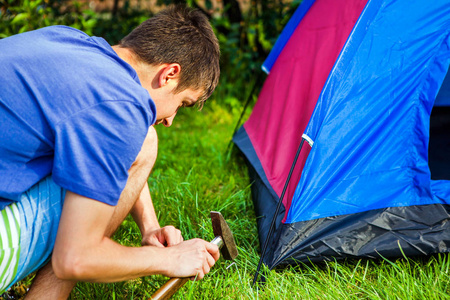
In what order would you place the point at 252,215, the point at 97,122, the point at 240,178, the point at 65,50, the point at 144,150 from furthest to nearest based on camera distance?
the point at 240,178 → the point at 252,215 → the point at 144,150 → the point at 65,50 → the point at 97,122

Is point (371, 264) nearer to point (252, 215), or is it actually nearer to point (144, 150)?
point (252, 215)

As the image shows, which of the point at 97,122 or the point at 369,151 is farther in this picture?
the point at 369,151

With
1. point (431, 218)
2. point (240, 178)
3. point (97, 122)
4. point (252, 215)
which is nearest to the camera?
point (97, 122)

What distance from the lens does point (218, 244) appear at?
161 cm

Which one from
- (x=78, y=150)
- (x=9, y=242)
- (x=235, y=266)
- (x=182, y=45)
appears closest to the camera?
(x=78, y=150)

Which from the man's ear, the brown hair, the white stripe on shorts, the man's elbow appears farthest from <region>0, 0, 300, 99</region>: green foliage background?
the man's elbow

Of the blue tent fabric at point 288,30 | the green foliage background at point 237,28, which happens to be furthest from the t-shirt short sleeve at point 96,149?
the green foliage background at point 237,28

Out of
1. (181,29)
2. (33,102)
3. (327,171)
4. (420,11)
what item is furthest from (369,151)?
(33,102)

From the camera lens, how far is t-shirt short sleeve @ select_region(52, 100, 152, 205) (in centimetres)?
107

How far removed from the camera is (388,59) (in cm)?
187

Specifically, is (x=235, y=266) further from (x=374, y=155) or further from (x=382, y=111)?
(x=382, y=111)

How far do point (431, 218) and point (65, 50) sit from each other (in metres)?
1.54

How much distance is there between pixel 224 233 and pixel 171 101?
529mm

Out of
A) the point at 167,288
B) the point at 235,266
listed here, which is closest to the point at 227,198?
the point at 235,266
